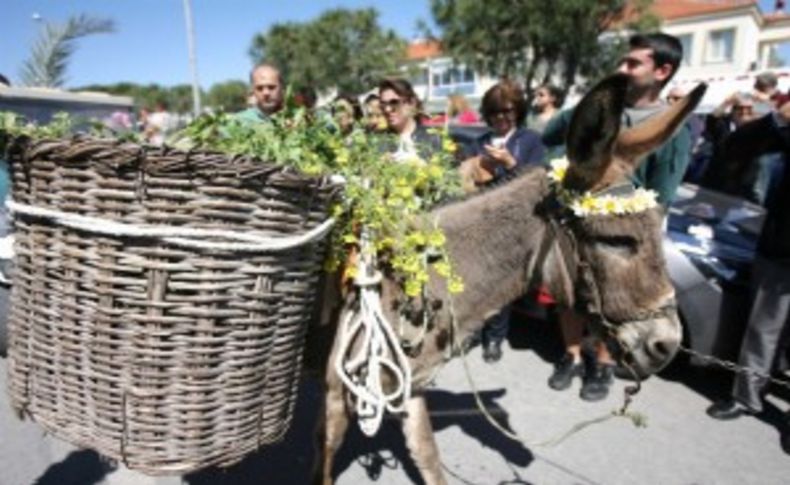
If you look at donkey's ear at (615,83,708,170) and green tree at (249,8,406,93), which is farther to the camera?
green tree at (249,8,406,93)

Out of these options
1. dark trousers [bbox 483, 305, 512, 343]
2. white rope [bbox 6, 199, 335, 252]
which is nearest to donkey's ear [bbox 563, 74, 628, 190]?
white rope [bbox 6, 199, 335, 252]

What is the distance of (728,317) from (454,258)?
2.89 metres

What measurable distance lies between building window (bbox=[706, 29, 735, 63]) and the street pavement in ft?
150

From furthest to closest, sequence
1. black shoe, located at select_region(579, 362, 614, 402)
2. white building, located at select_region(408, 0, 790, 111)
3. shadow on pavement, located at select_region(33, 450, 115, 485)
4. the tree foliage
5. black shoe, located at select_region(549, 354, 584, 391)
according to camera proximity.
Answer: white building, located at select_region(408, 0, 790, 111), the tree foliage, black shoe, located at select_region(549, 354, 584, 391), black shoe, located at select_region(579, 362, 614, 402), shadow on pavement, located at select_region(33, 450, 115, 485)

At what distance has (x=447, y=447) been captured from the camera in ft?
13.1

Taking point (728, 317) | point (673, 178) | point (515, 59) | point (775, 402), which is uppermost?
point (515, 59)

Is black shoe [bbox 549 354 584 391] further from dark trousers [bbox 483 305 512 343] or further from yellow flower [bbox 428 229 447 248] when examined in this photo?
yellow flower [bbox 428 229 447 248]

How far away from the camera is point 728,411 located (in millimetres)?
4434

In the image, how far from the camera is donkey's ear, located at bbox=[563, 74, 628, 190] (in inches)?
81.4

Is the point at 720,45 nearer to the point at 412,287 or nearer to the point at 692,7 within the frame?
the point at 692,7

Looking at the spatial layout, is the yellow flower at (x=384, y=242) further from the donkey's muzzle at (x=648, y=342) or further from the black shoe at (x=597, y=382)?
the black shoe at (x=597, y=382)

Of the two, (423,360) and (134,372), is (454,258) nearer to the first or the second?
(423,360)

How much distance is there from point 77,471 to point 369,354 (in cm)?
227

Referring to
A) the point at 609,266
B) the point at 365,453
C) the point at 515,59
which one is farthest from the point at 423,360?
the point at 515,59
